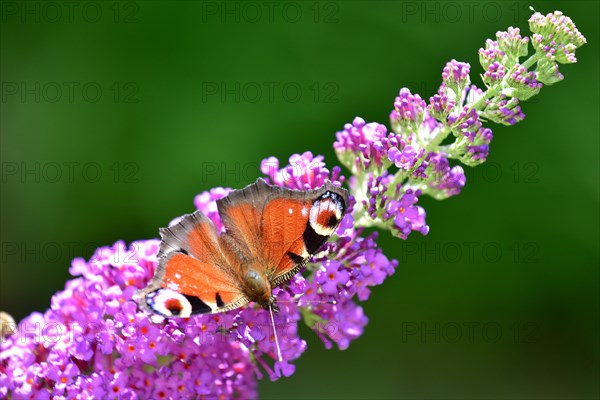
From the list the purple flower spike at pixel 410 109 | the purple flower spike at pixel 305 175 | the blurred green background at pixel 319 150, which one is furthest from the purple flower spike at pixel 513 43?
the blurred green background at pixel 319 150

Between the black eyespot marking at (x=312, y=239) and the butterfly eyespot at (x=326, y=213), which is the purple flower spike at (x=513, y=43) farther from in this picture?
the black eyespot marking at (x=312, y=239)

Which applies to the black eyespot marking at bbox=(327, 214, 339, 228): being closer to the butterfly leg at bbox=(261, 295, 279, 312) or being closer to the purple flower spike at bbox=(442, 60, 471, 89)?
the butterfly leg at bbox=(261, 295, 279, 312)

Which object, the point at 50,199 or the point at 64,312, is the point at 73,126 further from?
the point at 64,312

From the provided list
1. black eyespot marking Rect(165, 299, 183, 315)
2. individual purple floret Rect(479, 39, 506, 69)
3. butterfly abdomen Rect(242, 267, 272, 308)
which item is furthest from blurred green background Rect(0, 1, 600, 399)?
black eyespot marking Rect(165, 299, 183, 315)

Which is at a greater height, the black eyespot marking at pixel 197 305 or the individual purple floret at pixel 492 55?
the individual purple floret at pixel 492 55

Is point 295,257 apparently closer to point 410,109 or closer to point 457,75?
point 410,109

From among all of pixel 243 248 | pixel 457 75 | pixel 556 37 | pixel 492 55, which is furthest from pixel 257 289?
pixel 556 37
